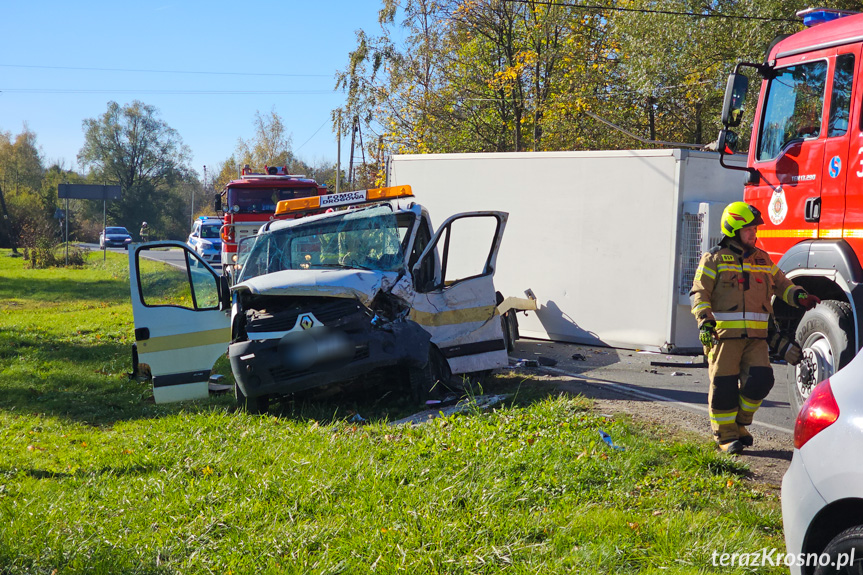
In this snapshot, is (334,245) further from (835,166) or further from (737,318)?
(835,166)

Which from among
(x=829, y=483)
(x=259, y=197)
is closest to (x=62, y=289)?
(x=259, y=197)

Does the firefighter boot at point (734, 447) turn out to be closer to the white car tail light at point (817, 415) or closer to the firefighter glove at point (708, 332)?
the firefighter glove at point (708, 332)

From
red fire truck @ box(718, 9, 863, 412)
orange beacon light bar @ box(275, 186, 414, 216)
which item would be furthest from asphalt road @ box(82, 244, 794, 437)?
orange beacon light bar @ box(275, 186, 414, 216)

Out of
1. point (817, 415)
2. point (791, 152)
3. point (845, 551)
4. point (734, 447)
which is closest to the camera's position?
point (845, 551)

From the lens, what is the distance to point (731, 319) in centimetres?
533

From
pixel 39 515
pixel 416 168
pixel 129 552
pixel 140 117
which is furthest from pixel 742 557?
pixel 140 117

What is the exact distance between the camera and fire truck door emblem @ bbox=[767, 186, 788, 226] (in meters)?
6.03

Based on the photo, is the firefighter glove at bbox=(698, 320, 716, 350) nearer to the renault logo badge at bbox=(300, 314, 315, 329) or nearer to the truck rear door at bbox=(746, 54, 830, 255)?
the truck rear door at bbox=(746, 54, 830, 255)

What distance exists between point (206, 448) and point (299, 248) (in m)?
2.58

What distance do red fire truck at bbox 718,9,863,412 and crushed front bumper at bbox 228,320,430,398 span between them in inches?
125

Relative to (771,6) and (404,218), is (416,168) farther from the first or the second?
(771,6)

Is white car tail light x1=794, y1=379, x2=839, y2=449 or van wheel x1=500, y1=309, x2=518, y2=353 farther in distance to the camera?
van wheel x1=500, y1=309, x2=518, y2=353

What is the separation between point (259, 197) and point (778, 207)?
13.8m

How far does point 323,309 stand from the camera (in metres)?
6.83
